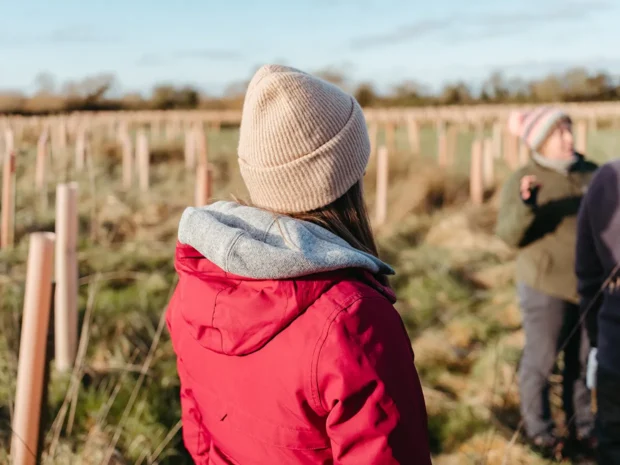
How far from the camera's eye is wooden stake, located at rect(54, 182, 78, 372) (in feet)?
10.6

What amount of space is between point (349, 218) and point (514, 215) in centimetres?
175

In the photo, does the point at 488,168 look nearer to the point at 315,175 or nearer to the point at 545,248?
the point at 545,248

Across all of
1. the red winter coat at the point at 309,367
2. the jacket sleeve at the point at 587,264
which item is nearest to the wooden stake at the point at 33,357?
the red winter coat at the point at 309,367

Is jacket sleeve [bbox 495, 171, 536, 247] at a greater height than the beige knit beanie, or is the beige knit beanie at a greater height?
the beige knit beanie

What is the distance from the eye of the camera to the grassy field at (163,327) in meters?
2.92

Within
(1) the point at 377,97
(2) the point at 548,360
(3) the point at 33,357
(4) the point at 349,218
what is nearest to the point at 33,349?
(3) the point at 33,357

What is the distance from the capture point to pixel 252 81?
1.39 meters

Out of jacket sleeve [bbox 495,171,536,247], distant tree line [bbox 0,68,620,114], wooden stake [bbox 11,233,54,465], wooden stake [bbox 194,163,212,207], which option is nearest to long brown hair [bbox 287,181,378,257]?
wooden stake [bbox 11,233,54,465]

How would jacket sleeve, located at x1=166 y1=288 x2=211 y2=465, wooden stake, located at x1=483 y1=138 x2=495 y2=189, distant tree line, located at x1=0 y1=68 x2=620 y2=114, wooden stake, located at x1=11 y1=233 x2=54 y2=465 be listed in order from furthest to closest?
1. distant tree line, located at x1=0 y1=68 x2=620 y2=114
2. wooden stake, located at x1=483 y1=138 x2=495 y2=189
3. wooden stake, located at x1=11 y1=233 x2=54 y2=465
4. jacket sleeve, located at x1=166 y1=288 x2=211 y2=465

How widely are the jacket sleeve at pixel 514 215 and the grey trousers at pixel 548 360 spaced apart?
0.89ft

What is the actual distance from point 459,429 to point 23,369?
A: 7.08ft

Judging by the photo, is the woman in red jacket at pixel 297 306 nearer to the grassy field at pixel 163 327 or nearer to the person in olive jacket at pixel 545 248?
the grassy field at pixel 163 327

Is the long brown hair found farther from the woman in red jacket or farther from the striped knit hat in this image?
the striped knit hat

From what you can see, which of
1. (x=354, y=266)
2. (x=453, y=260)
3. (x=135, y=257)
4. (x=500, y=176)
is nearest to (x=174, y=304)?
A: (x=354, y=266)
